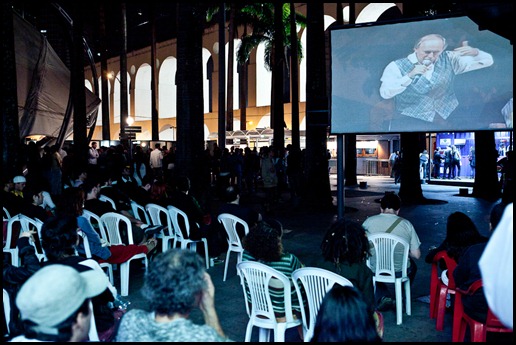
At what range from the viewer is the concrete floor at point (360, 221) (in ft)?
15.3

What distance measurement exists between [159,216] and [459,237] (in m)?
4.06

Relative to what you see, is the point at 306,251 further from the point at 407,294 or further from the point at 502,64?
the point at 502,64

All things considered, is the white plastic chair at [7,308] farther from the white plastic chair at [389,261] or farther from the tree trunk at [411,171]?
the tree trunk at [411,171]

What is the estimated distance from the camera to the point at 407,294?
16.3 ft

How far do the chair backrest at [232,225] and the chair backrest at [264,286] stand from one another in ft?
7.47

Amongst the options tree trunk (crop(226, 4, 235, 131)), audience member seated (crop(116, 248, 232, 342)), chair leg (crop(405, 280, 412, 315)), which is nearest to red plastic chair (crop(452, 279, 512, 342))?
chair leg (crop(405, 280, 412, 315))

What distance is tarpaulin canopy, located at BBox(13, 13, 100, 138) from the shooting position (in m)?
15.1

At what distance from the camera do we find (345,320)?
7.14 ft

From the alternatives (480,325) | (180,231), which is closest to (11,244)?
(180,231)

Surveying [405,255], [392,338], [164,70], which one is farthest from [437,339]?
[164,70]

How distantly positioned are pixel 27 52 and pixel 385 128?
12.4m

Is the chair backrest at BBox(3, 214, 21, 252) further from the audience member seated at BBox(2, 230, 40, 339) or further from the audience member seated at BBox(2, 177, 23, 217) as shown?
the audience member seated at BBox(2, 230, 40, 339)

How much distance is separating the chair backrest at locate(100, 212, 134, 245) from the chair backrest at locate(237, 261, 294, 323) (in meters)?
2.47

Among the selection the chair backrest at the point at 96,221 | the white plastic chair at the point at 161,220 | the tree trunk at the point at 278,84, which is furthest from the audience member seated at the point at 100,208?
the tree trunk at the point at 278,84
